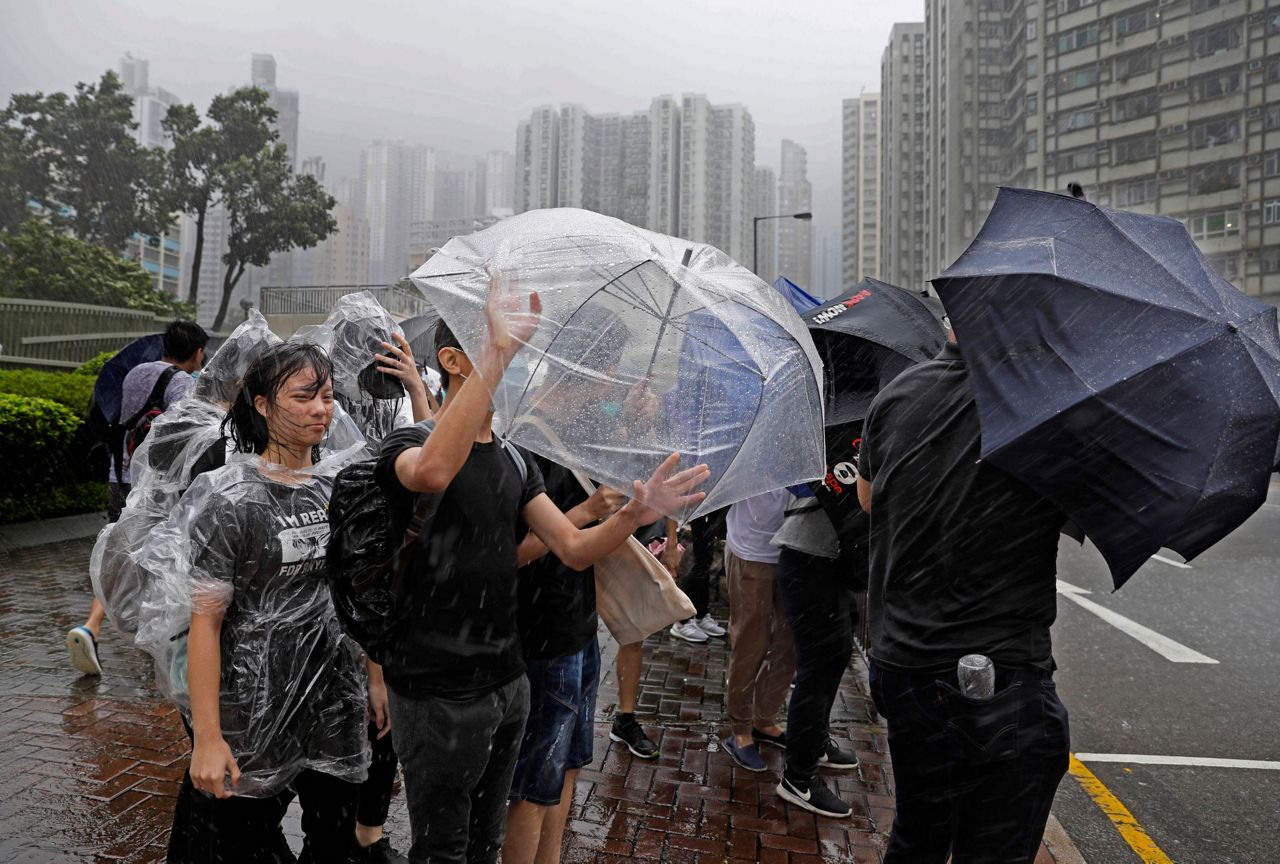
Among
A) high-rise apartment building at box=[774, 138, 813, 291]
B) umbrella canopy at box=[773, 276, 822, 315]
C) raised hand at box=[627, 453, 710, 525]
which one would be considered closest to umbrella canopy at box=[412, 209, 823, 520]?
raised hand at box=[627, 453, 710, 525]

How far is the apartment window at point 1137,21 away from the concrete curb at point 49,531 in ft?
205

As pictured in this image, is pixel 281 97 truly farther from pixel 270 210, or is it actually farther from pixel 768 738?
pixel 768 738

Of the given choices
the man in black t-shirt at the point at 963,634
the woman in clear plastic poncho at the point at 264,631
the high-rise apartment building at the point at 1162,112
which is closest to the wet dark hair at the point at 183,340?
the woman in clear plastic poncho at the point at 264,631

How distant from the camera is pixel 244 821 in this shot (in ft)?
7.72

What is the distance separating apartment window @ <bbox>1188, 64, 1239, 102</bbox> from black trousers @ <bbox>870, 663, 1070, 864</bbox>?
2372 inches

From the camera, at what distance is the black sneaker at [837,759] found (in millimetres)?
4156

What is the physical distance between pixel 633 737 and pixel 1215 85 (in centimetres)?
6064

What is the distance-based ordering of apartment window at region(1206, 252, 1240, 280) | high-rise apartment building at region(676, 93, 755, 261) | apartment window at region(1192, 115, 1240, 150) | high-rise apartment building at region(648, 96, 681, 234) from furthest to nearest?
high-rise apartment building at region(676, 93, 755, 261) < high-rise apartment building at region(648, 96, 681, 234) < apartment window at region(1192, 115, 1240, 150) < apartment window at region(1206, 252, 1240, 280)

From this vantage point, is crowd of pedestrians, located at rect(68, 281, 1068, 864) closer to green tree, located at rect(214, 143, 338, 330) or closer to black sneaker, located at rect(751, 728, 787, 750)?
black sneaker, located at rect(751, 728, 787, 750)

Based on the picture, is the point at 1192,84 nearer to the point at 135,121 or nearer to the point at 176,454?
the point at 135,121

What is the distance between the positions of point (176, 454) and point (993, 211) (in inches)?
103

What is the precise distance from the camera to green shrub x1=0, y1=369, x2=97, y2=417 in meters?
10.5

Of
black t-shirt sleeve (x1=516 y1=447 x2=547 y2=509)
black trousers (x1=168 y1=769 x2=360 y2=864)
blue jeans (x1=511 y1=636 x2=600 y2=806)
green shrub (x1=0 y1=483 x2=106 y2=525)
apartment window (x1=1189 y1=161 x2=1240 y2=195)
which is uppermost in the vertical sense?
apartment window (x1=1189 y1=161 x2=1240 y2=195)

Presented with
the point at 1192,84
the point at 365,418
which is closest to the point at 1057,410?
the point at 365,418
